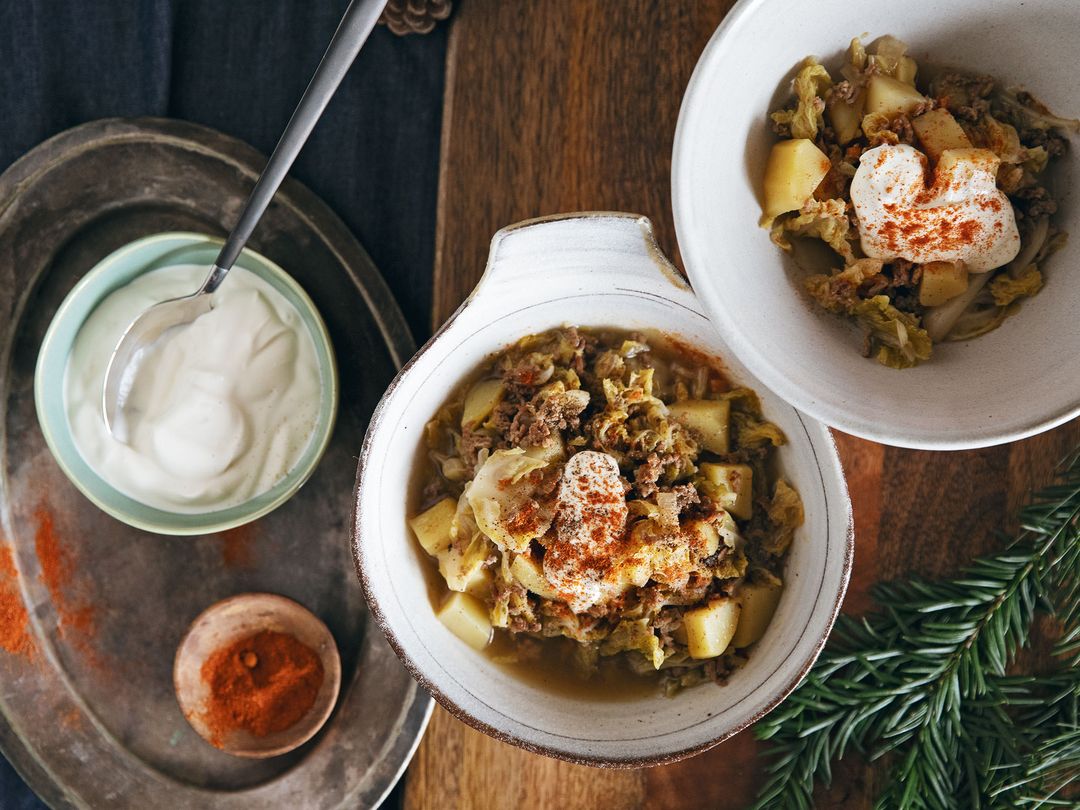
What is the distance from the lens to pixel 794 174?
63.4 inches

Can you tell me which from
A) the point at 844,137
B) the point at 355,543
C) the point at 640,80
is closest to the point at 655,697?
the point at 355,543

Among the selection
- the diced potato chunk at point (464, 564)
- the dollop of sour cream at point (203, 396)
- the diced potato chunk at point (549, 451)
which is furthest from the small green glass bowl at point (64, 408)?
the diced potato chunk at point (549, 451)

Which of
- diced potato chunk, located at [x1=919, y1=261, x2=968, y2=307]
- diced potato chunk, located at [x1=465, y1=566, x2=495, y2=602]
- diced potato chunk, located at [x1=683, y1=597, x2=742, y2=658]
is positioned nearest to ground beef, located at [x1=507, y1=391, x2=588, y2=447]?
diced potato chunk, located at [x1=465, y1=566, x2=495, y2=602]

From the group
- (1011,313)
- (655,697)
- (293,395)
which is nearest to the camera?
(1011,313)

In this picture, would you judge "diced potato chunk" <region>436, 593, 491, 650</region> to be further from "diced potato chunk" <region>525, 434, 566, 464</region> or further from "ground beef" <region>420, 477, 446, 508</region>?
"diced potato chunk" <region>525, 434, 566, 464</region>

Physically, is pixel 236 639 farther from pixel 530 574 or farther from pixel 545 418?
pixel 545 418

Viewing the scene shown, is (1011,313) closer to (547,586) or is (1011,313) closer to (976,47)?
(976,47)

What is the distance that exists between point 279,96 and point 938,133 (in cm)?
150

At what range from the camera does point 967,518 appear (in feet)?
6.74

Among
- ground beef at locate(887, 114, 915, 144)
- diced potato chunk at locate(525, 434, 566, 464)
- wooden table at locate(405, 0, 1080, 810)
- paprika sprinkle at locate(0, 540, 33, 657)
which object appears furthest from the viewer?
paprika sprinkle at locate(0, 540, 33, 657)

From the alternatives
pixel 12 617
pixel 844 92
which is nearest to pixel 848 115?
pixel 844 92

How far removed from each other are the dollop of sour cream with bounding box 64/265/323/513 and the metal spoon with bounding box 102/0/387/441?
0.03 meters

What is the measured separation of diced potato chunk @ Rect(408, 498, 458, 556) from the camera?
1831 millimetres

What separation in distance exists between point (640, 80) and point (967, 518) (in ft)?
3.84
